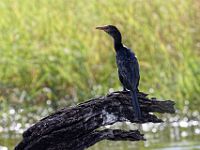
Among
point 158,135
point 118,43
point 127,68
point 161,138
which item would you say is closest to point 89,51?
point 158,135

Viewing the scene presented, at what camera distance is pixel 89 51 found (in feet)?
42.0

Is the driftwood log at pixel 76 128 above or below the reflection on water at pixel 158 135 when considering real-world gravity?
below

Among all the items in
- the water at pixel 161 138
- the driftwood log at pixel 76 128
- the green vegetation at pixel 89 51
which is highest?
the green vegetation at pixel 89 51

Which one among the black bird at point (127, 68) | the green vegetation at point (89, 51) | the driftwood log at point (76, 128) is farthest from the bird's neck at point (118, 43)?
the green vegetation at point (89, 51)

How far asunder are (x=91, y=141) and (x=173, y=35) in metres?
5.94

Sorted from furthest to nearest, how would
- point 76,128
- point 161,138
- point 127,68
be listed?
point 161,138 < point 127,68 < point 76,128

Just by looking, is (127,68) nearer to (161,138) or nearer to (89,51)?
(161,138)

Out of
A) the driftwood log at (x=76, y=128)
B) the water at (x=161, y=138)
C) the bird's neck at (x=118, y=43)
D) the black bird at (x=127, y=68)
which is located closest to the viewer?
the driftwood log at (x=76, y=128)

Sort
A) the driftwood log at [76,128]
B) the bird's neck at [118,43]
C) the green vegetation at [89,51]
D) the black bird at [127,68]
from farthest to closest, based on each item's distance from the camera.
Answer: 1. the green vegetation at [89,51]
2. the bird's neck at [118,43]
3. the black bird at [127,68]
4. the driftwood log at [76,128]

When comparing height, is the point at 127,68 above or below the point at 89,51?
below

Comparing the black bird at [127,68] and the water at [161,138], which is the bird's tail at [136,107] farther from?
the water at [161,138]

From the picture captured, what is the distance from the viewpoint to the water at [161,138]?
998cm

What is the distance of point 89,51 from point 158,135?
244cm

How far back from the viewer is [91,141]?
23.4ft
